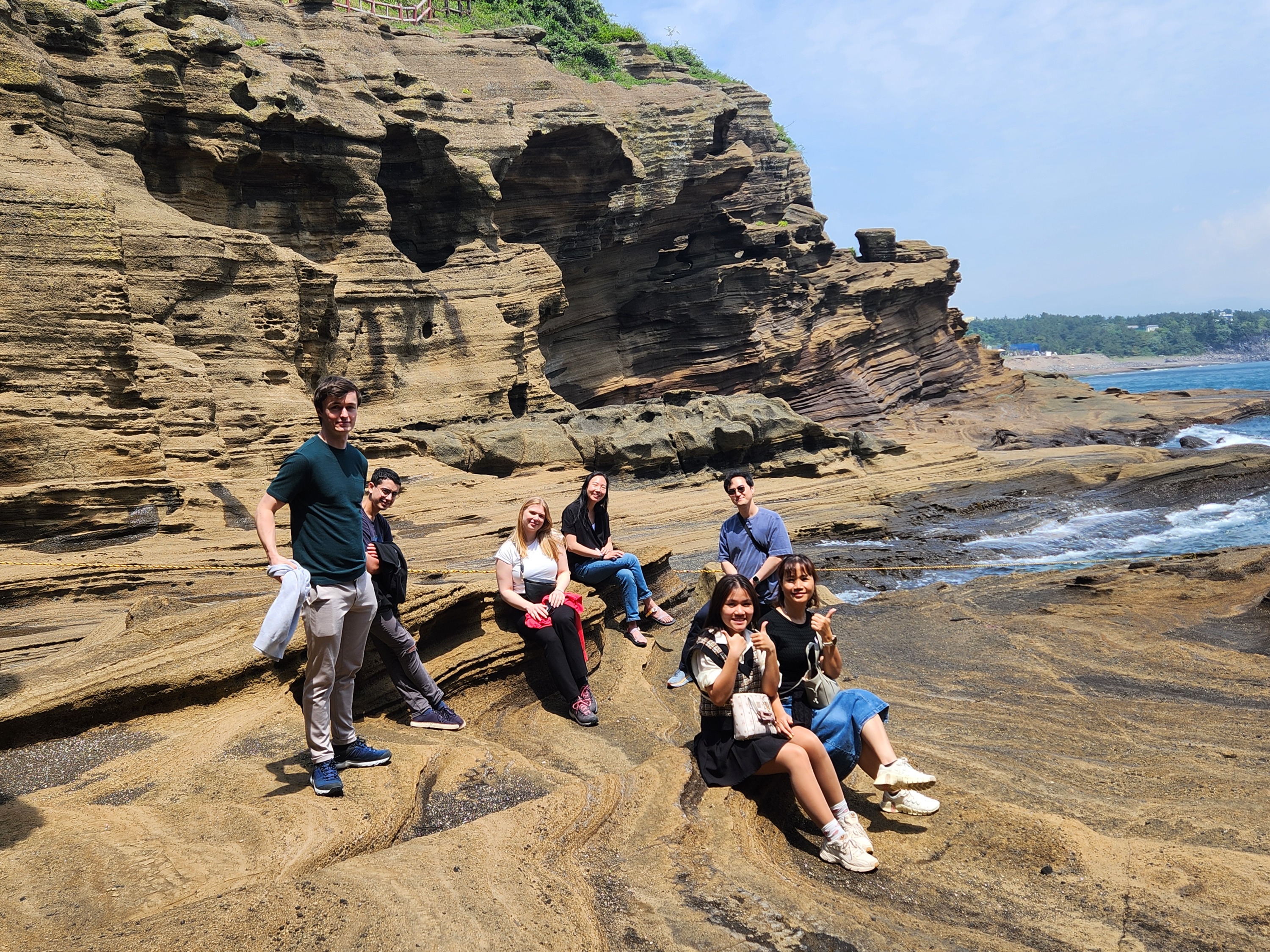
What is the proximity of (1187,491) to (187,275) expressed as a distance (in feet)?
74.9

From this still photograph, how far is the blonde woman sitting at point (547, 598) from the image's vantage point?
6.58 metres

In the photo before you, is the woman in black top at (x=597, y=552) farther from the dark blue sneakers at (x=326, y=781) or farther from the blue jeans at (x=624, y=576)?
the dark blue sneakers at (x=326, y=781)

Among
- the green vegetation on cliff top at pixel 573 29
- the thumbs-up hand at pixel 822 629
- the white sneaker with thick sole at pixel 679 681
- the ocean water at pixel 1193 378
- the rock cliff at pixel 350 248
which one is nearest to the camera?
the thumbs-up hand at pixel 822 629

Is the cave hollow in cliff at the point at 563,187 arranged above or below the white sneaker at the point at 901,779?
above

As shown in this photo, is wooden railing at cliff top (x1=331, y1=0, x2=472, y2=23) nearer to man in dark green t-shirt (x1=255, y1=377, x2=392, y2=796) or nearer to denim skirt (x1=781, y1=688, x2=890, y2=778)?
man in dark green t-shirt (x1=255, y1=377, x2=392, y2=796)

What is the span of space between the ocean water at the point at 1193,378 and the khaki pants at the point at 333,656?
248ft

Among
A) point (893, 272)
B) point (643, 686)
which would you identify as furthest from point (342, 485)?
point (893, 272)

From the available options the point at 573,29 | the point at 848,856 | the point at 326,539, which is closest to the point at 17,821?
the point at 326,539

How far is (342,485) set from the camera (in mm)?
4660

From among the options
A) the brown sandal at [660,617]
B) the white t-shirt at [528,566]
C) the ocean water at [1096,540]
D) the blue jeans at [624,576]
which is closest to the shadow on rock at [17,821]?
the white t-shirt at [528,566]

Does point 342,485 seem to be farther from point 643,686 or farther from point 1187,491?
point 1187,491

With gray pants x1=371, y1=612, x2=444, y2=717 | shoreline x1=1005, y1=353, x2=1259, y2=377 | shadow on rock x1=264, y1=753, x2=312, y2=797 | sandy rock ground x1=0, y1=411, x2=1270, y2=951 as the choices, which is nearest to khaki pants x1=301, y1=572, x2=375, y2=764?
shadow on rock x1=264, y1=753, x2=312, y2=797

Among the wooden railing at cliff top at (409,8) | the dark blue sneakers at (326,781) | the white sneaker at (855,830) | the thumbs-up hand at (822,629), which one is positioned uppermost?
the wooden railing at cliff top at (409,8)

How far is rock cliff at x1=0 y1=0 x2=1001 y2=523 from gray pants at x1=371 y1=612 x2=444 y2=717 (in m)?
8.53
